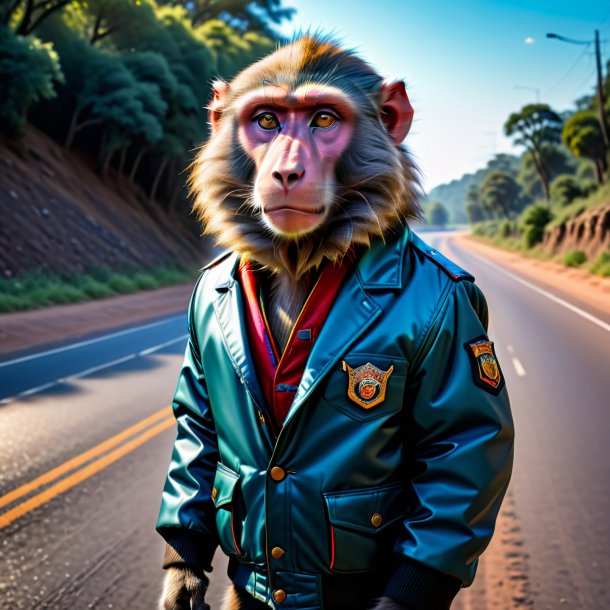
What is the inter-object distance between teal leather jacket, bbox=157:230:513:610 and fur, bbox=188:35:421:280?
0.33 feet

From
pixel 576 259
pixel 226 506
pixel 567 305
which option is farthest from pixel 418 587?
pixel 576 259

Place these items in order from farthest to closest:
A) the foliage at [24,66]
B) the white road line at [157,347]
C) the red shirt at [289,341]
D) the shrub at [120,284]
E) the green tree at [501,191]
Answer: the green tree at [501,191]
the shrub at [120,284]
the foliage at [24,66]
the white road line at [157,347]
the red shirt at [289,341]

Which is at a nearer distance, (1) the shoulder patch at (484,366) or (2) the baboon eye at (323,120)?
(1) the shoulder patch at (484,366)

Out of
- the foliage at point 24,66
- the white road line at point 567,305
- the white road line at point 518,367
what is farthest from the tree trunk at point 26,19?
the white road line at point 518,367

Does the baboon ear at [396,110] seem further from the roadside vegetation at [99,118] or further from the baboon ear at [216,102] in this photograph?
the roadside vegetation at [99,118]

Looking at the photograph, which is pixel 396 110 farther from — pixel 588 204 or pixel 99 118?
pixel 588 204

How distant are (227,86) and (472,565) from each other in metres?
1.38

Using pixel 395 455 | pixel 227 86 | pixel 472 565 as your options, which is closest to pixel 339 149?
pixel 227 86

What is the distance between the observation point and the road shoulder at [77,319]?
14085 mm

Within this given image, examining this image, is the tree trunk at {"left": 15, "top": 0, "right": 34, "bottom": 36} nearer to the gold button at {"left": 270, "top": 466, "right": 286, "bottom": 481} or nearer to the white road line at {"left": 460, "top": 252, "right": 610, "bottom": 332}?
the white road line at {"left": 460, "top": 252, "right": 610, "bottom": 332}

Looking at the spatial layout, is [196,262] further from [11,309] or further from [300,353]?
[300,353]

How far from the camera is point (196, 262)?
36875mm

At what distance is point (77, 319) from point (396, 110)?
16339mm

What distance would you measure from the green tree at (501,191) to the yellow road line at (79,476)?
3441 inches
